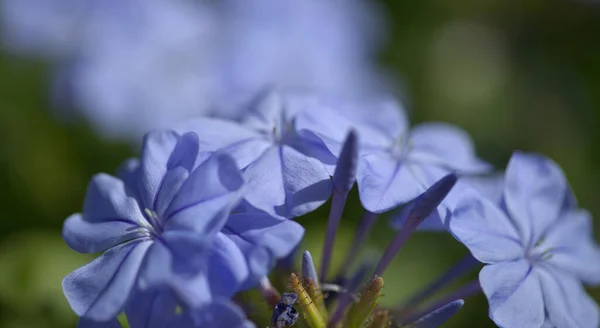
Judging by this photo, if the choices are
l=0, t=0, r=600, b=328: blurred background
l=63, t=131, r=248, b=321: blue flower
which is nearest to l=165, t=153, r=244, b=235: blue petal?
l=63, t=131, r=248, b=321: blue flower

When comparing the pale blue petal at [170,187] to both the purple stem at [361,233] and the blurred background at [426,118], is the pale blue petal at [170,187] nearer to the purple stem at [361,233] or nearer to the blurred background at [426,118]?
the purple stem at [361,233]

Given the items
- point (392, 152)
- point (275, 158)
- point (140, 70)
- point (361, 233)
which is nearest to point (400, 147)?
point (392, 152)

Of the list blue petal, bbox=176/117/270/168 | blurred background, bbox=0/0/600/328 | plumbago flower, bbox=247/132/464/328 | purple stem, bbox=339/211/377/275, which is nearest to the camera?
plumbago flower, bbox=247/132/464/328

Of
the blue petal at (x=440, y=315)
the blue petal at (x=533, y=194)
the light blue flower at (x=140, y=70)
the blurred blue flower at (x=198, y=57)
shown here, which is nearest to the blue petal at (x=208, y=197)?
the blue petal at (x=440, y=315)

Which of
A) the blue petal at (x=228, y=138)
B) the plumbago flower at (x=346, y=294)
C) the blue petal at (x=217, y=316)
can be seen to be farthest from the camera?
the blue petal at (x=228, y=138)

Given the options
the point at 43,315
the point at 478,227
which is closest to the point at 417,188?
the point at 478,227

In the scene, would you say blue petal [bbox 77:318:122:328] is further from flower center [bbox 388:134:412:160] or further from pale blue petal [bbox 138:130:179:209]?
flower center [bbox 388:134:412:160]

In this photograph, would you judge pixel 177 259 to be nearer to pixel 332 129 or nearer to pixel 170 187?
pixel 170 187
